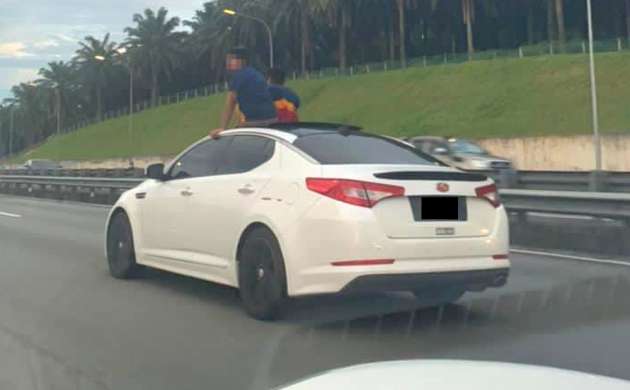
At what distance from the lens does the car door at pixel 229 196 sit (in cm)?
702

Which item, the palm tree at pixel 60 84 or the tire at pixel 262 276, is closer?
the tire at pixel 262 276

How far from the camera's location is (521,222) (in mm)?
12523

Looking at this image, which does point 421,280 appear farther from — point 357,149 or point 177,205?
point 177,205

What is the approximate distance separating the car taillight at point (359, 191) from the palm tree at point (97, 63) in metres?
111

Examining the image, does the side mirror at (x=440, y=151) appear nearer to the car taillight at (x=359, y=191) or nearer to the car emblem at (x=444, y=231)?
the car emblem at (x=444, y=231)

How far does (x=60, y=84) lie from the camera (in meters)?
127

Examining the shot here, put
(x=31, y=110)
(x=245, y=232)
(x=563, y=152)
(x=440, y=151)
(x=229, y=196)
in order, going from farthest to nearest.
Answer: (x=31, y=110) < (x=563, y=152) < (x=440, y=151) < (x=229, y=196) < (x=245, y=232)

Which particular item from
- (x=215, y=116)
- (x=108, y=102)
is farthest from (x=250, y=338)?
(x=108, y=102)

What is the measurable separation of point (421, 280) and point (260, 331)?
1.26m

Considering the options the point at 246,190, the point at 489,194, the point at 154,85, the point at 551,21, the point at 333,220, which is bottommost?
the point at 333,220

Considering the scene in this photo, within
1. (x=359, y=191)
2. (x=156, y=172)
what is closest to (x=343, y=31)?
(x=156, y=172)

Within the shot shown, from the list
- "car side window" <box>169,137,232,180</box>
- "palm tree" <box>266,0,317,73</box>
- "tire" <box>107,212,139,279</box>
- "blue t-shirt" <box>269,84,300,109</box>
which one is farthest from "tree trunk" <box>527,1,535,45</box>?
"car side window" <box>169,137,232,180</box>

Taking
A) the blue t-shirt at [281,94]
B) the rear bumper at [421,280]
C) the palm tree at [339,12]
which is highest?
the palm tree at [339,12]

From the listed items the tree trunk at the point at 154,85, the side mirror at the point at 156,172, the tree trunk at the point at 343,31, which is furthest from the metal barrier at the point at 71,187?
the tree trunk at the point at 154,85
